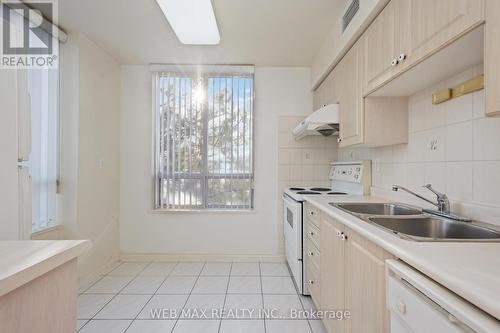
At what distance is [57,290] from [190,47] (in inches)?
101

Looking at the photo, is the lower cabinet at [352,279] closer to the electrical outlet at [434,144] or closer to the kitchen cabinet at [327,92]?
the electrical outlet at [434,144]

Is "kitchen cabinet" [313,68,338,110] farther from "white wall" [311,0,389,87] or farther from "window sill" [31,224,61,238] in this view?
"window sill" [31,224,61,238]

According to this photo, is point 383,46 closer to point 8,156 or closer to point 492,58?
point 492,58

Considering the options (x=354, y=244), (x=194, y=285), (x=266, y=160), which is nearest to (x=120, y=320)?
(x=194, y=285)

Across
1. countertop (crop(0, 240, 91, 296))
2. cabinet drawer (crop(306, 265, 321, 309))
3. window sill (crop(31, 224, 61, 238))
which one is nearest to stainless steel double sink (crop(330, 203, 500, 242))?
cabinet drawer (crop(306, 265, 321, 309))

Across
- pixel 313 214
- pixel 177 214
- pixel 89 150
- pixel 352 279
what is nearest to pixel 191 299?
pixel 177 214

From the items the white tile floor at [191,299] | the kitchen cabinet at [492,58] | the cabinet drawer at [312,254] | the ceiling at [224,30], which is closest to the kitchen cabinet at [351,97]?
the ceiling at [224,30]

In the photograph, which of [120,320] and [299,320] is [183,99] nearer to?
[120,320]

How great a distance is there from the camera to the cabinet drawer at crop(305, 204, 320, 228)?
195 cm

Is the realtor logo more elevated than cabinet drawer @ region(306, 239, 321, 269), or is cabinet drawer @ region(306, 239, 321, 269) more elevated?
the realtor logo

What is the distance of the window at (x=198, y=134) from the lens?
3.26 metres

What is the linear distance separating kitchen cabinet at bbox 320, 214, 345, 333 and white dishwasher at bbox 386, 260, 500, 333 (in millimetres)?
551

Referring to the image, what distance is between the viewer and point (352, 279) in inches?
50.7

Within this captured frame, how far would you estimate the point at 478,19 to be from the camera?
2.87ft
